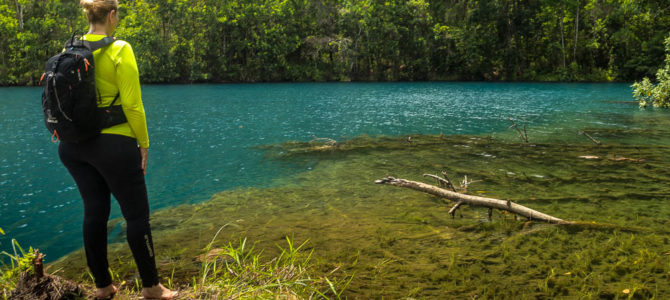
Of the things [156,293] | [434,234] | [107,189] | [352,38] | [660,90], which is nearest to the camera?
[107,189]

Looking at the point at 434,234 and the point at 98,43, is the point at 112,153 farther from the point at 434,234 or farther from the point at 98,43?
the point at 434,234

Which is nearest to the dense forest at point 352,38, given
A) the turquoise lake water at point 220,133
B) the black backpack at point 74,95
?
the turquoise lake water at point 220,133

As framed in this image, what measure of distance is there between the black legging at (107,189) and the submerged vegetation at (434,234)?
2.27ft

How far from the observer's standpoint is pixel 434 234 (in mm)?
5570

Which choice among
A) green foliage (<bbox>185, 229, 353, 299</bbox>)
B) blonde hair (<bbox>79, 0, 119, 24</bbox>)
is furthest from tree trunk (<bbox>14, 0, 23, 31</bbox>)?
green foliage (<bbox>185, 229, 353, 299</bbox>)

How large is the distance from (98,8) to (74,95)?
0.65 metres

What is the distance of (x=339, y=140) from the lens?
15.2 meters

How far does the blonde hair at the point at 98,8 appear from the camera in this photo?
9.48 feet

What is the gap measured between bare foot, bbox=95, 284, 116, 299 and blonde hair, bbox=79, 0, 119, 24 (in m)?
2.10

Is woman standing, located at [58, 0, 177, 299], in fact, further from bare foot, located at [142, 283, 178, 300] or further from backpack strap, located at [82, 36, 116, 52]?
bare foot, located at [142, 283, 178, 300]

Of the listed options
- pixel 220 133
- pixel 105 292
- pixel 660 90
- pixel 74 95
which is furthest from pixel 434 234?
pixel 660 90

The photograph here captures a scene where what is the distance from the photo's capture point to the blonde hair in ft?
9.48

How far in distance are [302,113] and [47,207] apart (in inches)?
648

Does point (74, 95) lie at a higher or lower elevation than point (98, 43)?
lower
